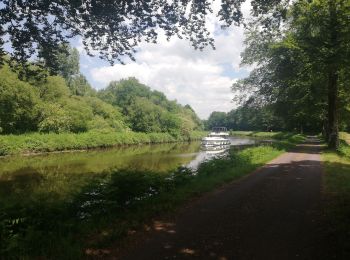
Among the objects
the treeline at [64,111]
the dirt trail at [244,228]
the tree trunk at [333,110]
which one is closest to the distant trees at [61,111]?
the treeline at [64,111]

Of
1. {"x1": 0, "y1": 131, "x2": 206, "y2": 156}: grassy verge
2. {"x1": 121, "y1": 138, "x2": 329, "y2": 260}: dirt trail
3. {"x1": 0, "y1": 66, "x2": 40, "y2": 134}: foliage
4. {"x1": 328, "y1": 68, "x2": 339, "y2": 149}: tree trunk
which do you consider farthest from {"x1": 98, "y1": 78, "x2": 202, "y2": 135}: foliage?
{"x1": 121, "y1": 138, "x2": 329, "y2": 260}: dirt trail

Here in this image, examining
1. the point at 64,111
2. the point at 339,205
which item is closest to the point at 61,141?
the point at 64,111

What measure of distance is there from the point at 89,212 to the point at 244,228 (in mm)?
4946

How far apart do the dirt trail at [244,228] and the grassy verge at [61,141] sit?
126 ft

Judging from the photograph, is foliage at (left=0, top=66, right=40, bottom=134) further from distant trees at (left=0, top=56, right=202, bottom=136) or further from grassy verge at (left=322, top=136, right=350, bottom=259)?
grassy verge at (left=322, top=136, right=350, bottom=259)

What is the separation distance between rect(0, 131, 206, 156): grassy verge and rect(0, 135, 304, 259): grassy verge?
117ft

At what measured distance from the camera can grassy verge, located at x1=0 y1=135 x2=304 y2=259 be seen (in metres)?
7.75

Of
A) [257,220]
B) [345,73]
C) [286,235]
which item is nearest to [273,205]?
[257,220]

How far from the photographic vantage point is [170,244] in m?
7.85

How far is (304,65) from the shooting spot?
3325cm

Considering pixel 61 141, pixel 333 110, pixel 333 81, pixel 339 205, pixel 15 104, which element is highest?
pixel 333 81

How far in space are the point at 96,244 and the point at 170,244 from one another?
1.74m

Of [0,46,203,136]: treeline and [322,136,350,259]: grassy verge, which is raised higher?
[0,46,203,136]: treeline

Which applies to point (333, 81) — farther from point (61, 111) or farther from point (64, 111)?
point (64, 111)
